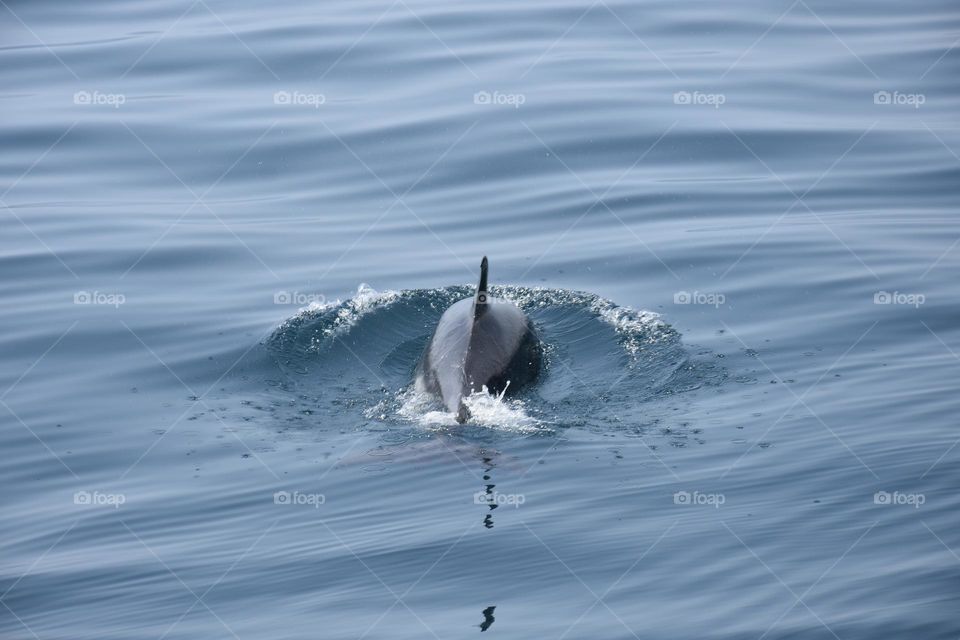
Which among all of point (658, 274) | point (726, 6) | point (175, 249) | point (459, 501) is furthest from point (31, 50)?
point (459, 501)

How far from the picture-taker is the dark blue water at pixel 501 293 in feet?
37.2

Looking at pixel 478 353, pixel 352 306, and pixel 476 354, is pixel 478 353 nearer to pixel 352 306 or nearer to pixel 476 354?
pixel 476 354

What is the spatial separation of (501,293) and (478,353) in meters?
3.54

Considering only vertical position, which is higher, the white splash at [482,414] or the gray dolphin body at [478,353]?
the gray dolphin body at [478,353]

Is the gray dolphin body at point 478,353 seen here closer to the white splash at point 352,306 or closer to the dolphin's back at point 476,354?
the dolphin's back at point 476,354

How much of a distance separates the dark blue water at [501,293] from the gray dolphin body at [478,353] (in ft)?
1.01

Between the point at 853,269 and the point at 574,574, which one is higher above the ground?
the point at 853,269

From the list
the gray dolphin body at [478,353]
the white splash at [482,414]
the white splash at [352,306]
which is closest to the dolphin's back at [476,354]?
the gray dolphin body at [478,353]

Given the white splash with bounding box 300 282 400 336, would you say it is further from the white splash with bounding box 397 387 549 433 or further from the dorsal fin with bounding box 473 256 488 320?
the white splash with bounding box 397 387 549 433

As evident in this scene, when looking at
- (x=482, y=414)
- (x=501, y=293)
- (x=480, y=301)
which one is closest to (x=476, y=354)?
(x=480, y=301)

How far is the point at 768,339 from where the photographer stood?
16.8 metres

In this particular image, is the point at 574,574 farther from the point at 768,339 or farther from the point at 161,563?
the point at 768,339

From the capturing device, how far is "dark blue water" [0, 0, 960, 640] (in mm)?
11352

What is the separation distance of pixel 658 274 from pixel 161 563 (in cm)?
978
